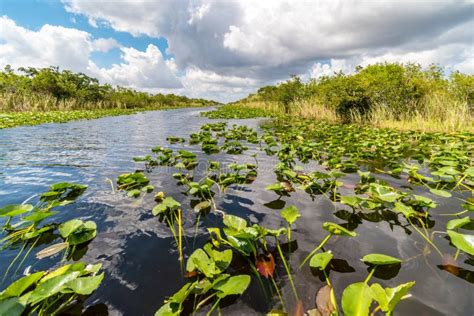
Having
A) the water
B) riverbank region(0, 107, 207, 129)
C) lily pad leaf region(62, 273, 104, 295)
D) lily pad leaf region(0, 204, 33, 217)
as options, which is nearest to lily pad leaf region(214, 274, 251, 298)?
the water

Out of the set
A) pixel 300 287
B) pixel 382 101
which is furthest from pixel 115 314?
pixel 382 101

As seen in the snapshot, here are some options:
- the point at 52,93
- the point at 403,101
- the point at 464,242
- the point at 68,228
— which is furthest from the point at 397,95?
the point at 52,93

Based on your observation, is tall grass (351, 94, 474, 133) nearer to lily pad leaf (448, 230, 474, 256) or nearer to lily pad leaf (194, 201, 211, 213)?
lily pad leaf (448, 230, 474, 256)

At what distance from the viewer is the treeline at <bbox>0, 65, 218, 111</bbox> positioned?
19.2 meters

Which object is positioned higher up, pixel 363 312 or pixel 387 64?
pixel 387 64

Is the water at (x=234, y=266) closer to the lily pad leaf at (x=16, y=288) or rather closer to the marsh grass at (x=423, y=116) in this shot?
the lily pad leaf at (x=16, y=288)

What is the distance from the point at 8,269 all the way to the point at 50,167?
10.7ft

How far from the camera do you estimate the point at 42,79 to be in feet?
76.8

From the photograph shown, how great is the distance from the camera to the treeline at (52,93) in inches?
756

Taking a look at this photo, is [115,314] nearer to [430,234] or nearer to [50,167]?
[430,234]

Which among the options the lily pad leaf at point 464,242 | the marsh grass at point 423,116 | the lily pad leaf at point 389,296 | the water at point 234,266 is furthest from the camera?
the marsh grass at point 423,116

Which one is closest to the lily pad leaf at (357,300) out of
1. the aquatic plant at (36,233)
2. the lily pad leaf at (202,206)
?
the lily pad leaf at (202,206)

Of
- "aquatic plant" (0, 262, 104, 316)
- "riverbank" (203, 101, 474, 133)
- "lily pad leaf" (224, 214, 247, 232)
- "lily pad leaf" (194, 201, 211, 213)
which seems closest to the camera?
"aquatic plant" (0, 262, 104, 316)

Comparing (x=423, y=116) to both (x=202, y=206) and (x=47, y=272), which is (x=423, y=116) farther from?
(x=47, y=272)
